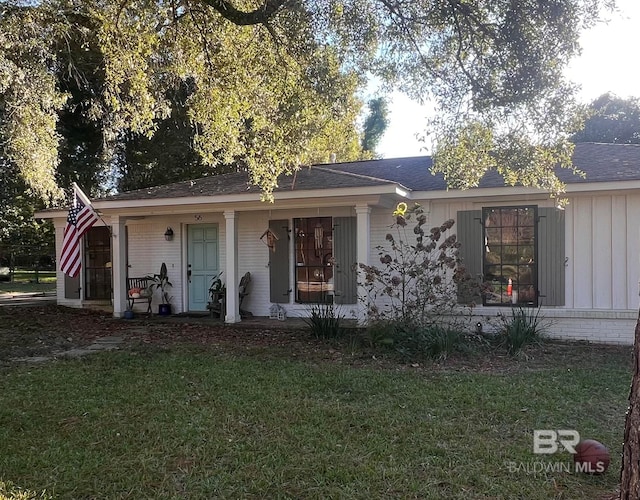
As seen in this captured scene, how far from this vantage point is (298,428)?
13.8 feet

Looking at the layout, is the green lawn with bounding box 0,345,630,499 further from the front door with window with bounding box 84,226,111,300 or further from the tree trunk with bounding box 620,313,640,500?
the front door with window with bounding box 84,226,111,300

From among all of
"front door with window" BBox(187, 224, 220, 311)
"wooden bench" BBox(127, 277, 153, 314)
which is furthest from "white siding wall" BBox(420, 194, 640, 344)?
"wooden bench" BBox(127, 277, 153, 314)

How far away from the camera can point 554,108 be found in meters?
6.39

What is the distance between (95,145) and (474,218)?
14.9 m

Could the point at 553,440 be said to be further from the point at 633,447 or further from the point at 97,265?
the point at 97,265

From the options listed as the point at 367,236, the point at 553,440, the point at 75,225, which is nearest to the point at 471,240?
the point at 367,236

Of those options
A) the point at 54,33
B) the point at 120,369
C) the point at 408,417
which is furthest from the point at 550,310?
the point at 54,33

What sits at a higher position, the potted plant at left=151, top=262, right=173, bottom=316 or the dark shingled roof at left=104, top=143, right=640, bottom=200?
the dark shingled roof at left=104, top=143, right=640, bottom=200

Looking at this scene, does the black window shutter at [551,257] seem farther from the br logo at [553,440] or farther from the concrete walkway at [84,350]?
the concrete walkway at [84,350]

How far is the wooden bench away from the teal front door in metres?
0.93

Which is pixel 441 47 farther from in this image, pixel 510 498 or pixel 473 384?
pixel 510 498

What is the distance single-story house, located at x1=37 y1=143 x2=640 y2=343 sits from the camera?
8.29 meters

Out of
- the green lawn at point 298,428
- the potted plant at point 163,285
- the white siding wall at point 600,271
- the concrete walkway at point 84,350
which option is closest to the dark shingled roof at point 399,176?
the white siding wall at point 600,271

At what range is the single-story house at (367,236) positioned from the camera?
8289 mm
